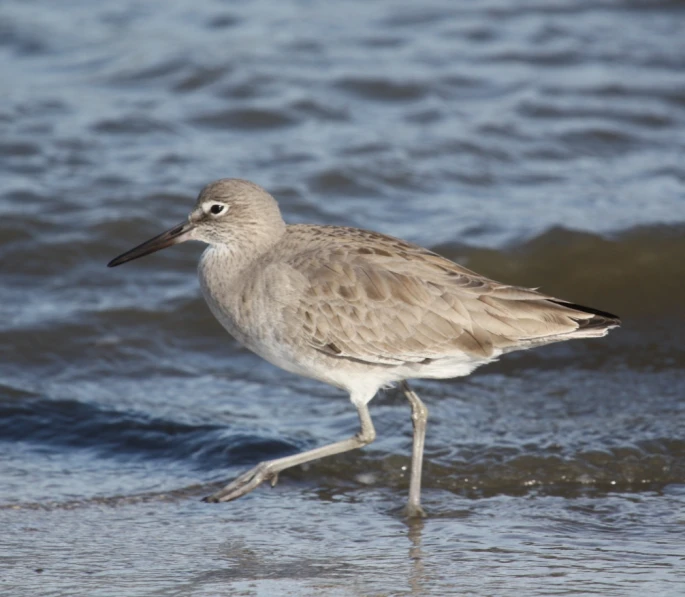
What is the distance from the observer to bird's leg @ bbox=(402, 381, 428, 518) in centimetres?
Answer: 702

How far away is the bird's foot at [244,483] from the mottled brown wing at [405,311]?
2.55ft

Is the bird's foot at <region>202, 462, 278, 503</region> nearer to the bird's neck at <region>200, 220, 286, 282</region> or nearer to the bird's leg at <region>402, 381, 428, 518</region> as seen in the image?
the bird's leg at <region>402, 381, 428, 518</region>

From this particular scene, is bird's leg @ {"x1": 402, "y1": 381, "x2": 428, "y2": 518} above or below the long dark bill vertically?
below

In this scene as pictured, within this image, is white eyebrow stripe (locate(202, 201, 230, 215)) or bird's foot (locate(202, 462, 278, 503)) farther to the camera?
white eyebrow stripe (locate(202, 201, 230, 215))

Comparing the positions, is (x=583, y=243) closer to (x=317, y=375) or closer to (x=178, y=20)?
(x=317, y=375)

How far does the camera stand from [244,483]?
23.4ft

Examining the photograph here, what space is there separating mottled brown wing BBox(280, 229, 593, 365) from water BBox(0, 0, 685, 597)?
932mm

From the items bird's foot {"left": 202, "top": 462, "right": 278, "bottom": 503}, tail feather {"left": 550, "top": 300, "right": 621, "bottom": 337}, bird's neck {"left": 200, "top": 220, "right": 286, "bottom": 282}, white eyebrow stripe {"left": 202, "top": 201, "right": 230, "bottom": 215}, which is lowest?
bird's foot {"left": 202, "top": 462, "right": 278, "bottom": 503}

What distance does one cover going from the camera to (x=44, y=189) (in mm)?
11758

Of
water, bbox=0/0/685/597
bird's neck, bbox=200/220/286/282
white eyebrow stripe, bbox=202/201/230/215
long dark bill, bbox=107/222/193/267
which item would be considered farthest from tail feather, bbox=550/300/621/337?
long dark bill, bbox=107/222/193/267

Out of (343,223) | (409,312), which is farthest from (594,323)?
(343,223)

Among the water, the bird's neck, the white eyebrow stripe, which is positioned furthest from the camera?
the white eyebrow stripe

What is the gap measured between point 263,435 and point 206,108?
251 inches

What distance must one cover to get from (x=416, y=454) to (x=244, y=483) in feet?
3.30
